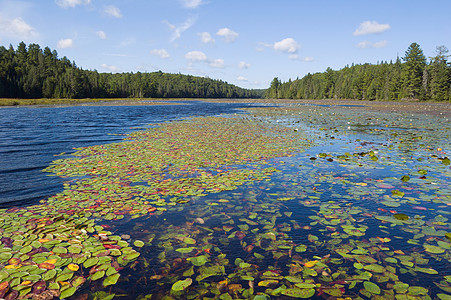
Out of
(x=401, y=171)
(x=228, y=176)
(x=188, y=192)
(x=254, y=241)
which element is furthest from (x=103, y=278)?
(x=401, y=171)

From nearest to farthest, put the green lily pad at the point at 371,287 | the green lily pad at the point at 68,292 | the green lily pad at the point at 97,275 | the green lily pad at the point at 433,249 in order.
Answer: the green lily pad at the point at 68,292
the green lily pad at the point at 371,287
the green lily pad at the point at 97,275
the green lily pad at the point at 433,249

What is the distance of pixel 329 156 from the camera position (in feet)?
41.7

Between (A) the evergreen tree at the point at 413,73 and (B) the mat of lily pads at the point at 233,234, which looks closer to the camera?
(B) the mat of lily pads at the point at 233,234

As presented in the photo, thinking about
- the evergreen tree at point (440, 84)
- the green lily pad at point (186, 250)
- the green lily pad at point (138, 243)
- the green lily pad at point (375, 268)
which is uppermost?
the evergreen tree at point (440, 84)

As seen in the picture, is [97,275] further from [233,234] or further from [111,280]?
[233,234]

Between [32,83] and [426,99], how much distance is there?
148 meters

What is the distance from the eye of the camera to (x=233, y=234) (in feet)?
18.0

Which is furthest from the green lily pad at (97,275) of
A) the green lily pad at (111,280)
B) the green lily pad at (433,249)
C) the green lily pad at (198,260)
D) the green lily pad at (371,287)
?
the green lily pad at (433,249)

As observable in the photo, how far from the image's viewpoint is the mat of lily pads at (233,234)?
3934 mm

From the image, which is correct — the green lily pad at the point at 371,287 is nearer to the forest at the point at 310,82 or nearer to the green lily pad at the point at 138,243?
the green lily pad at the point at 138,243

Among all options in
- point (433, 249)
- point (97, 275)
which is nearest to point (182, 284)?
point (97, 275)

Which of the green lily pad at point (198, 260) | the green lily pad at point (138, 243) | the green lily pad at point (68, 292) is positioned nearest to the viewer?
the green lily pad at point (68, 292)

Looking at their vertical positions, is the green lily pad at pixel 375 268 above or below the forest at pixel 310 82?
below

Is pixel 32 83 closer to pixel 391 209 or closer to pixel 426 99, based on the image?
pixel 391 209
